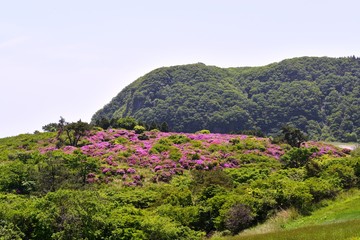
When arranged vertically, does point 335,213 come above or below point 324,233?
below

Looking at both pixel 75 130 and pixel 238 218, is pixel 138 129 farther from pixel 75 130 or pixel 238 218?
pixel 238 218

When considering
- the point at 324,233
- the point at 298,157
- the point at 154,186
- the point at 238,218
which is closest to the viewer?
the point at 324,233

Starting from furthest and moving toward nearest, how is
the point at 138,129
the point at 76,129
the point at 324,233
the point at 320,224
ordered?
the point at 138,129 < the point at 76,129 < the point at 320,224 < the point at 324,233

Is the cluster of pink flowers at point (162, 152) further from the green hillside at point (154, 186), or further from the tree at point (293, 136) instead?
the tree at point (293, 136)

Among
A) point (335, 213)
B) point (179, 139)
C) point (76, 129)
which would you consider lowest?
point (335, 213)

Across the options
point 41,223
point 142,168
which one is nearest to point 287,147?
point 142,168

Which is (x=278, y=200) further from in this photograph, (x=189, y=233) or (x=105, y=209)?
(x=105, y=209)

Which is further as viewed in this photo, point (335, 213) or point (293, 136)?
point (293, 136)

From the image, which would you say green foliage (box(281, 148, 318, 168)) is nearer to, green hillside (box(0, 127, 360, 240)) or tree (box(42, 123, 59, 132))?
green hillside (box(0, 127, 360, 240))

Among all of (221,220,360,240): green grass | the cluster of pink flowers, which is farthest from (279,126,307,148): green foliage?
(221,220,360,240): green grass

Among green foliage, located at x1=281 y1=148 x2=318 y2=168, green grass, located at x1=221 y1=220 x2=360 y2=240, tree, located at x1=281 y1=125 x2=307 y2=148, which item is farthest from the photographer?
tree, located at x1=281 y1=125 x2=307 y2=148

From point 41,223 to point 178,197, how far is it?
11044 mm

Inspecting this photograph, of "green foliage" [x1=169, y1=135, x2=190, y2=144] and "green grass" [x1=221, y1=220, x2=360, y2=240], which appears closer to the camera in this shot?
"green grass" [x1=221, y1=220, x2=360, y2=240]

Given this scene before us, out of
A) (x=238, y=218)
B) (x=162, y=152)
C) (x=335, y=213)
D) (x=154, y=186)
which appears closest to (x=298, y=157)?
(x=154, y=186)
